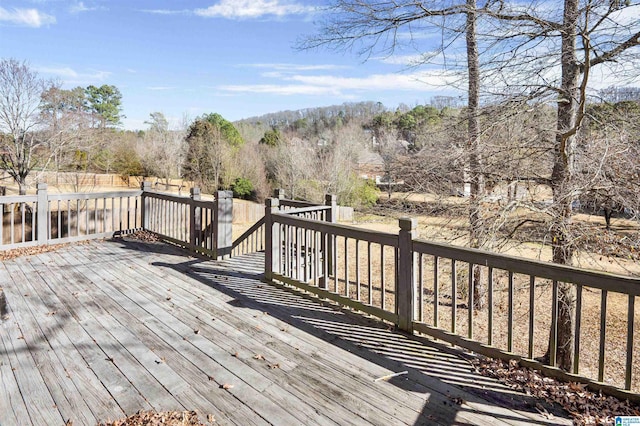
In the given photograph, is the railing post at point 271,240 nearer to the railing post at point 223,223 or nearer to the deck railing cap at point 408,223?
the railing post at point 223,223

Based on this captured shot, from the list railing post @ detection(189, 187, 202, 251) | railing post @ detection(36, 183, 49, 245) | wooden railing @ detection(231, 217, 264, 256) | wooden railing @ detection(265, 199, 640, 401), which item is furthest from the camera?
railing post @ detection(36, 183, 49, 245)

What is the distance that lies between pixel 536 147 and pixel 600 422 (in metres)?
3.89

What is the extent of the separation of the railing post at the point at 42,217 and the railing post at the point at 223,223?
3061mm

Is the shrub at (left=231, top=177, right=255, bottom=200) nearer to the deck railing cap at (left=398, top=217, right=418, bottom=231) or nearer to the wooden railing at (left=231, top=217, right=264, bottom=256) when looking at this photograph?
the wooden railing at (left=231, top=217, right=264, bottom=256)

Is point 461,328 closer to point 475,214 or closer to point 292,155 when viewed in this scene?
point 475,214

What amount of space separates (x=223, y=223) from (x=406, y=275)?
3510 millimetres

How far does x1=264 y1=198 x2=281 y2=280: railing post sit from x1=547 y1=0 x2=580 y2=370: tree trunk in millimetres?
3188

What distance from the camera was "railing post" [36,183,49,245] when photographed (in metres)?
6.36

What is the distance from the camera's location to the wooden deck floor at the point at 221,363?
218cm

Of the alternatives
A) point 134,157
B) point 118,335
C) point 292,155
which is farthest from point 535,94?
point 134,157

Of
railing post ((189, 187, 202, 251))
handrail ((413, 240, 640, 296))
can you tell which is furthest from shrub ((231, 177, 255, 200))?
handrail ((413, 240, 640, 296))

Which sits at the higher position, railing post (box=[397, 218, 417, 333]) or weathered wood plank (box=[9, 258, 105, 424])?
railing post (box=[397, 218, 417, 333])

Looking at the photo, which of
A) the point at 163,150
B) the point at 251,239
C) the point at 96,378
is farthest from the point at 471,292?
the point at 163,150

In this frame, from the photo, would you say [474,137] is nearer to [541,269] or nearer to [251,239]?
[541,269]
